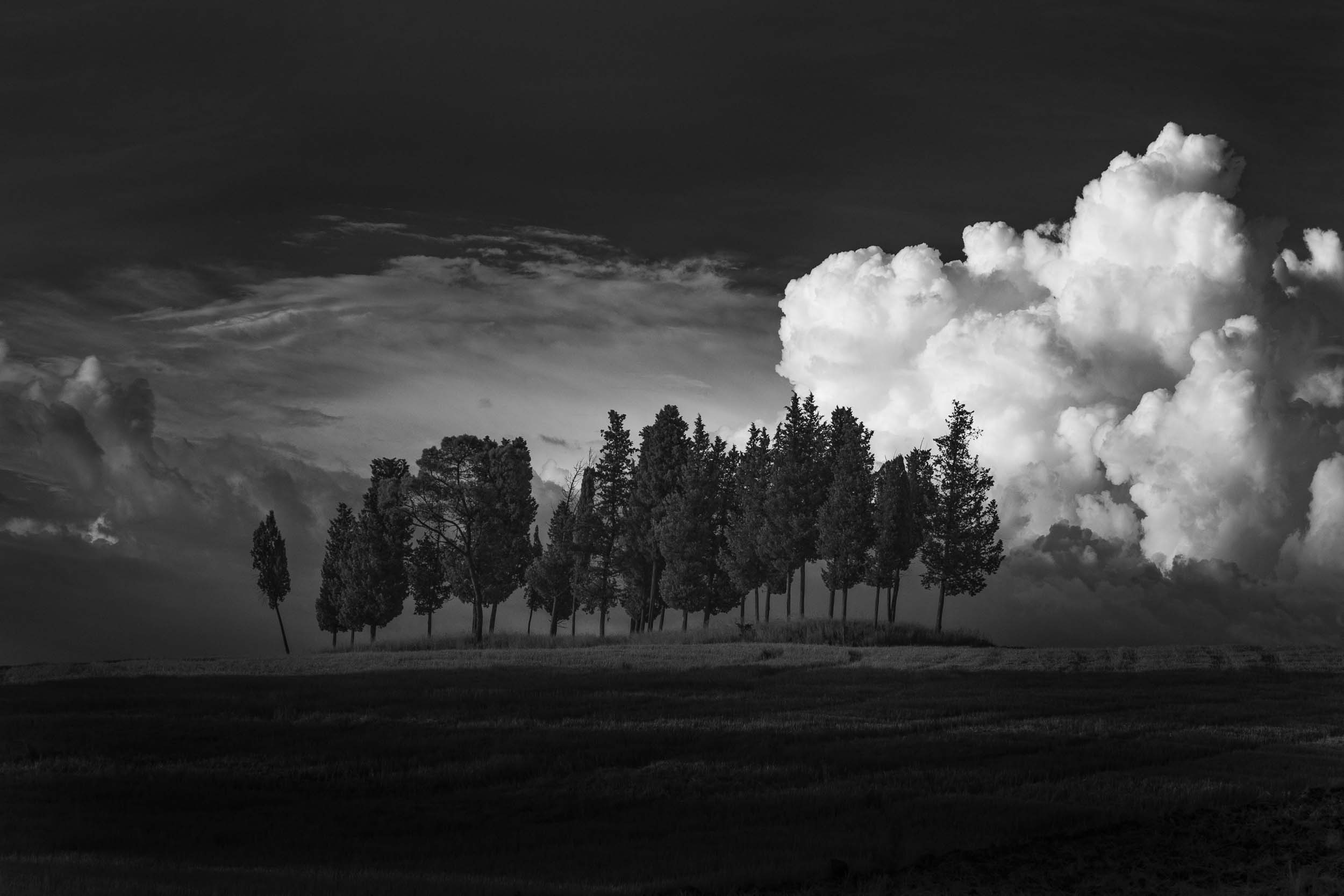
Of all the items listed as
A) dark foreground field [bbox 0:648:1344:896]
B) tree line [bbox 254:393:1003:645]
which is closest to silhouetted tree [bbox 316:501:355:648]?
tree line [bbox 254:393:1003:645]

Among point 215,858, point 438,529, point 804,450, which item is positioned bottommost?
point 215,858

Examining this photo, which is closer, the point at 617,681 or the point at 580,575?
the point at 617,681

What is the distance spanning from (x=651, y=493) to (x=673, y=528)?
17.8ft

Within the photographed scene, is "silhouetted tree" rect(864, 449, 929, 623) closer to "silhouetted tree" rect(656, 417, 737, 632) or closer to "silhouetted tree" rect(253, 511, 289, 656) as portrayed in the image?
"silhouetted tree" rect(656, 417, 737, 632)

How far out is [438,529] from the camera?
7044 cm

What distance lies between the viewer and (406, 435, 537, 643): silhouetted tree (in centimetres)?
6975

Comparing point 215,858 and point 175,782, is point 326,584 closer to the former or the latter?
point 175,782

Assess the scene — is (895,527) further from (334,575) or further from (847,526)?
(334,575)

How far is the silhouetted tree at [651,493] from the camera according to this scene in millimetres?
78938

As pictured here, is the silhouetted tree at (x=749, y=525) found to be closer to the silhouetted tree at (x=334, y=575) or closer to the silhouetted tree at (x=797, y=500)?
the silhouetted tree at (x=797, y=500)

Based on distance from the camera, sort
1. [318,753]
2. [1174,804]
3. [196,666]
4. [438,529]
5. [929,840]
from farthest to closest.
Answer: [438,529] < [196,666] < [318,753] < [1174,804] < [929,840]

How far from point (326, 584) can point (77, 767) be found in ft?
216

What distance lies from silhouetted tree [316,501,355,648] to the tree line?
79 cm

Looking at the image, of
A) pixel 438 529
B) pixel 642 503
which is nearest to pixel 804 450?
pixel 642 503
